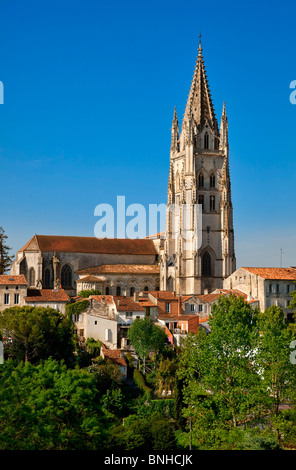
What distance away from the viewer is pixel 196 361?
123 ft

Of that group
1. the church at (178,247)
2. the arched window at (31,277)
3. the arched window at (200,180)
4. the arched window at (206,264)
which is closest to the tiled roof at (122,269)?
the church at (178,247)

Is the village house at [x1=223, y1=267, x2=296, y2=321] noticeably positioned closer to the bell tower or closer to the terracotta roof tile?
the bell tower

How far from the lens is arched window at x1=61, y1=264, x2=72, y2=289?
263 ft

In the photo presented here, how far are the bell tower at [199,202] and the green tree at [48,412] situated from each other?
42.2 meters

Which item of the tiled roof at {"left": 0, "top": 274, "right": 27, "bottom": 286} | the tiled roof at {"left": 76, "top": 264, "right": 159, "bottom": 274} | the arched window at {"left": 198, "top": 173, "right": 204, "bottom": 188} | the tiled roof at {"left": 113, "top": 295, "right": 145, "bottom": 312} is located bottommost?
the tiled roof at {"left": 113, "top": 295, "right": 145, "bottom": 312}

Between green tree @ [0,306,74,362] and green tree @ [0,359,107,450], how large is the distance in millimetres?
13254

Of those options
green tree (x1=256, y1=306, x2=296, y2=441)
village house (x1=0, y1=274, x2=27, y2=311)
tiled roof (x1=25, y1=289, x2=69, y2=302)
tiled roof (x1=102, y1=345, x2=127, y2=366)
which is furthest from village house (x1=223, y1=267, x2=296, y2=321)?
green tree (x1=256, y1=306, x2=296, y2=441)

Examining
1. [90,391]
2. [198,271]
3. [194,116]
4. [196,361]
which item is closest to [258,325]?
[196,361]

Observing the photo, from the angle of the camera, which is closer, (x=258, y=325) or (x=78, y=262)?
(x=258, y=325)

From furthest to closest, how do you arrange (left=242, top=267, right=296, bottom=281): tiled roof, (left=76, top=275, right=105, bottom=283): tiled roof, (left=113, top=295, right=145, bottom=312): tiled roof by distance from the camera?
(left=76, top=275, right=105, bottom=283): tiled roof
(left=242, top=267, right=296, bottom=281): tiled roof
(left=113, top=295, right=145, bottom=312): tiled roof

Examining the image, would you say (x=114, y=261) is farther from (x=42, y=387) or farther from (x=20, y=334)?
(x=42, y=387)

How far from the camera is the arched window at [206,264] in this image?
268 feet

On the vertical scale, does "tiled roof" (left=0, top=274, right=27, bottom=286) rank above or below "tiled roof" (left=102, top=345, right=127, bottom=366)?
above
